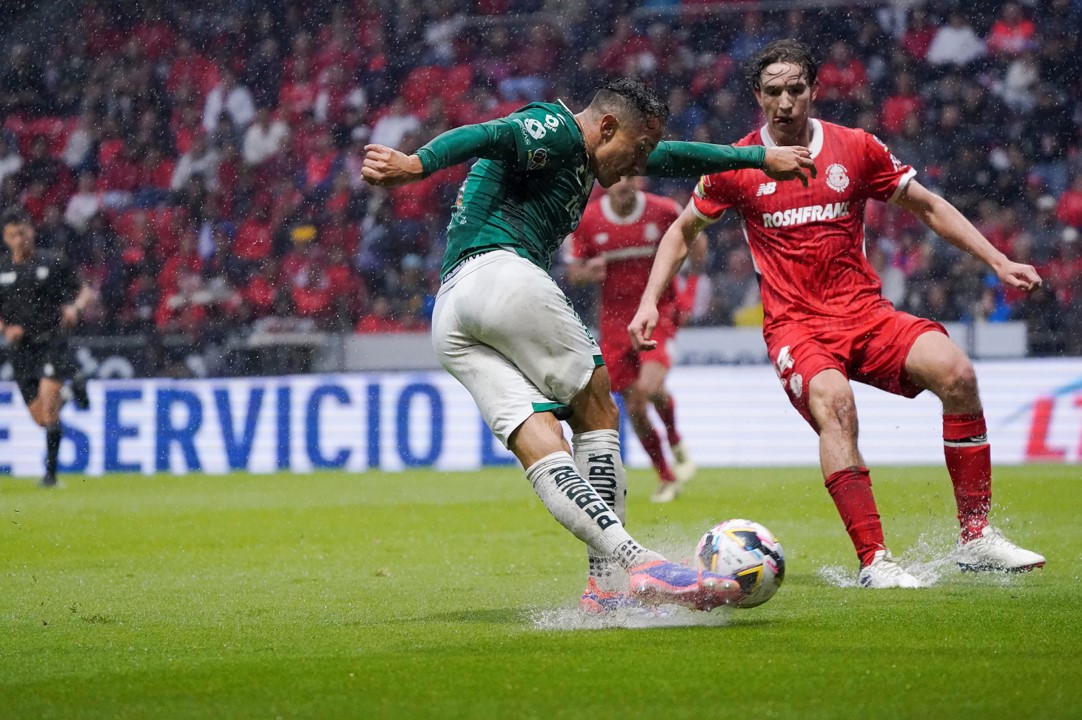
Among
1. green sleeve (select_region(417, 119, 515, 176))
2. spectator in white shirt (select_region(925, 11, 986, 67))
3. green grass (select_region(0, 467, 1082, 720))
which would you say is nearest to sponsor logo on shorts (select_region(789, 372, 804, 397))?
green grass (select_region(0, 467, 1082, 720))

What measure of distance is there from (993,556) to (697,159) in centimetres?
200

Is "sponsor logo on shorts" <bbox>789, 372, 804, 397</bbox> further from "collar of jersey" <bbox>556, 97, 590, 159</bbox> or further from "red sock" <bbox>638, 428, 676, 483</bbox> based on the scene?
"red sock" <bbox>638, 428, 676, 483</bbox>

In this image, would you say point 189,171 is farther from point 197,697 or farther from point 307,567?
point 197,697

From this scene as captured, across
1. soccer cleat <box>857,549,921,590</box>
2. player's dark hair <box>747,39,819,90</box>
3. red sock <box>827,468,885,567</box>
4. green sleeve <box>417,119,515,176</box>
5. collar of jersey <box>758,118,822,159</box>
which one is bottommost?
soccer cleat <box>857,549,921,590</box>

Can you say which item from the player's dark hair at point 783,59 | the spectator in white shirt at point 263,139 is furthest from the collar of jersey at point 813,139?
the spectator in white shirt at point 263,139

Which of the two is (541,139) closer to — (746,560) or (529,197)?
(529,197)

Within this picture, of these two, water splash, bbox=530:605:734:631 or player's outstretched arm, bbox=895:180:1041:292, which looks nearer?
water splash, bbox=530:605:734:631

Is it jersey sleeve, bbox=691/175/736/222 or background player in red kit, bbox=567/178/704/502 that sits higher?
jersey sleeve, bbox=691/175/736/222

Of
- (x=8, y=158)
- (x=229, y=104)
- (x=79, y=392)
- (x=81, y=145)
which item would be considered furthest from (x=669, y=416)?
(x=8, y=158)

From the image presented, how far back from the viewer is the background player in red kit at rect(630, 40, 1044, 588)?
5773 millimetres

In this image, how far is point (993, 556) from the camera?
5777 millimetres

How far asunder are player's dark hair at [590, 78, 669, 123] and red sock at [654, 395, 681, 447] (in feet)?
19.6

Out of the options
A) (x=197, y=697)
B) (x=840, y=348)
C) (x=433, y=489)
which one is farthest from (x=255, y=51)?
(x=197, y=697)

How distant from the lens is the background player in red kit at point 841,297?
18.9ft
